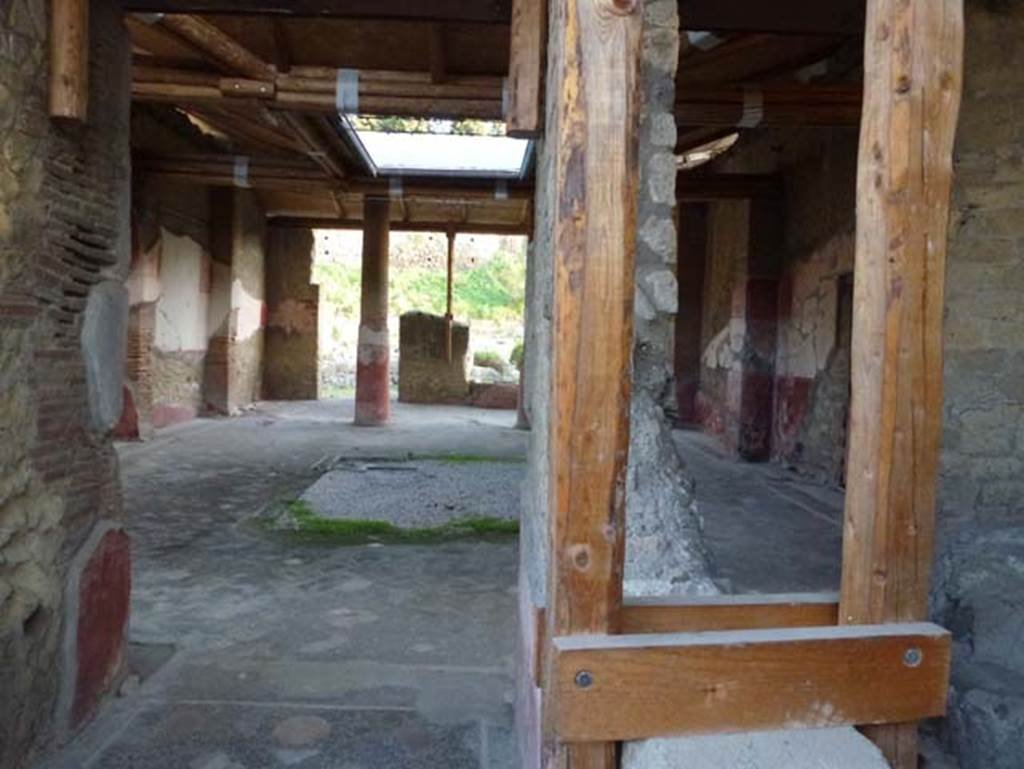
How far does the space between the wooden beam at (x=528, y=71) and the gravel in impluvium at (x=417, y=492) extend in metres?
3.82

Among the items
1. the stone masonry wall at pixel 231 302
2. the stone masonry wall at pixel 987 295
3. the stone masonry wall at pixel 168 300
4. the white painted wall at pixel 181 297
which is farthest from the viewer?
the stone masonry wall at pixel 231 302

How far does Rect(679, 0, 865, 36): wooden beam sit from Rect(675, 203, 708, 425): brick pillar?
8.76 metres

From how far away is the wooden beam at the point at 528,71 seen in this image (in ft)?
8.30

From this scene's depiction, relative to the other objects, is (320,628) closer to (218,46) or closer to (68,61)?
(68,61)

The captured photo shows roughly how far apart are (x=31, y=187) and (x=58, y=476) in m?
0.94

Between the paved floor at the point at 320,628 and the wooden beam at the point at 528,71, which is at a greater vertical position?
the wooden beam at the point at 528,71

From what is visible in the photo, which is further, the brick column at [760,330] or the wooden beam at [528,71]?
the brick column at [760,330]

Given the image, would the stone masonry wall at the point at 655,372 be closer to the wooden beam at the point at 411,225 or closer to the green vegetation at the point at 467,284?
the wooden beam at the point at 411,225

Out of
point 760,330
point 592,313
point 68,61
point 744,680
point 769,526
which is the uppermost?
point 68,61

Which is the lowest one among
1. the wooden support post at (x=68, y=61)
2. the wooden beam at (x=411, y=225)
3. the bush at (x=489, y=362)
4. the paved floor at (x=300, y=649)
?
the paved floor at (x=300, y=649)

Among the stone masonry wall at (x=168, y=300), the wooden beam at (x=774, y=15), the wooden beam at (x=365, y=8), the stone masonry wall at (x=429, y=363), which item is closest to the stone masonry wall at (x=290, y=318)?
the stone masonry wall at (x=429, y=363)

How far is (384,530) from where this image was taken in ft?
18.6

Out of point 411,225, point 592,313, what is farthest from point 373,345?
point 592,313

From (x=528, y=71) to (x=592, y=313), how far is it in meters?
1.41
